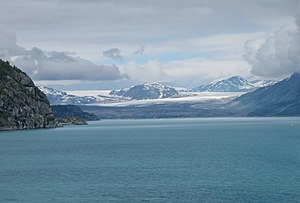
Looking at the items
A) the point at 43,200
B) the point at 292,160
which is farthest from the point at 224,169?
the point at 43,200

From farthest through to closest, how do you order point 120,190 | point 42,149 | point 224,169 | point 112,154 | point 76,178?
point 42,149 → point 112,154 → point 224,169 → point 76,178 → point 120,190

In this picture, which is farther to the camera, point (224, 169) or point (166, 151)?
point (166, 151)

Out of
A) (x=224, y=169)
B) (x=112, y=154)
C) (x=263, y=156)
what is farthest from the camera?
(x=112, y=154)

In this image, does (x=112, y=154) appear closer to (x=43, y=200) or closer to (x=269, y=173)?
(x=269, y=173)

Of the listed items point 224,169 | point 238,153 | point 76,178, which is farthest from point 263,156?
point 76,178

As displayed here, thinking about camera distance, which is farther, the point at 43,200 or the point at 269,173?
the point at 269,173

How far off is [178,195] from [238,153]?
73202mm

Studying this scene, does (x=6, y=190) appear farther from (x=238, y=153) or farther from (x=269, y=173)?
(x=238, y=153)

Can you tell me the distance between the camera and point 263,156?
506 feet

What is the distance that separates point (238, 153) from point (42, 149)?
6274 centimetres

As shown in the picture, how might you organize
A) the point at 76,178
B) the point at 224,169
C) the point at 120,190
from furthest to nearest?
the point at 224,169 < the point at 76,178 < the point at 120,190

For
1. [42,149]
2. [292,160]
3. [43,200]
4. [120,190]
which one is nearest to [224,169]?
[292,160]

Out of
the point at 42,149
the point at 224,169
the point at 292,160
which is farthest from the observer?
the point at 42,149

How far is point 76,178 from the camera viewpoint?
11375 centimetres
